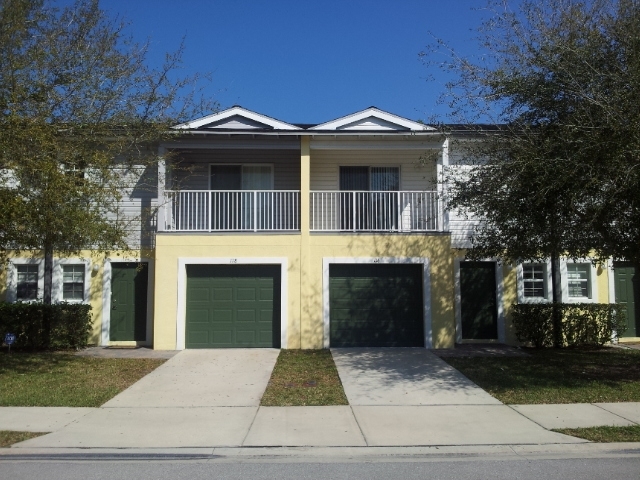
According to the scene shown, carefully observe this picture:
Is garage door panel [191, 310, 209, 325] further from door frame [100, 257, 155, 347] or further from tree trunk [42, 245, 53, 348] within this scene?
tree trunk [42, 245, 53, 348]

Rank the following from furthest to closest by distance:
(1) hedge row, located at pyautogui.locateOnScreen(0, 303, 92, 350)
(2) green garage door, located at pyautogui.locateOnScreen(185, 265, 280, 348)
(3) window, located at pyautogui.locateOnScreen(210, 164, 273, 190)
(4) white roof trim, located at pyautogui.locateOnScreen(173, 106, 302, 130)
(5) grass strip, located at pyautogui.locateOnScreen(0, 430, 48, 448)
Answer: (3) window, located at pyautogui.locateOnScreen(210, 164, 273, 190), (4) white roof trim, located at pyautogui.locateOnScreen(173, 106, 302, 130), (2) green garage door, located at pyautogui.locateOnScreen(185, 265, 280, 348), (1) hedge row, located at pyautogui.locateOnScreen(0, 303, 92, 350), (5) grass strip, located at pyautogui.locateOnScreen(0, 430, 48, 448)

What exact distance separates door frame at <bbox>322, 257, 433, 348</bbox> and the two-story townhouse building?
31 millimetres

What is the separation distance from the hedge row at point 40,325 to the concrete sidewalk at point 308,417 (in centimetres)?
374

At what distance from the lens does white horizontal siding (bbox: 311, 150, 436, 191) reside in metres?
15.6

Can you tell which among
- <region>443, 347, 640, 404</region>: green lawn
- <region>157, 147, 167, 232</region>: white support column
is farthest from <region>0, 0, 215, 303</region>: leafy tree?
<region>443, 347, 640, 404</region>: green lawn

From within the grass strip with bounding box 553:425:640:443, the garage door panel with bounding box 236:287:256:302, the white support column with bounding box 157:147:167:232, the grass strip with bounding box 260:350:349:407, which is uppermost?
the white support column with bounding box 157:147:167:232

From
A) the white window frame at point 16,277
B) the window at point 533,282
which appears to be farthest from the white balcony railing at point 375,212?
the white window frame at point 16,277

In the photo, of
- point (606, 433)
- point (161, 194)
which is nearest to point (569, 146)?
→ point (606, 433)

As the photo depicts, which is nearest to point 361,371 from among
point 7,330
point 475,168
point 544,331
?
point 475,168

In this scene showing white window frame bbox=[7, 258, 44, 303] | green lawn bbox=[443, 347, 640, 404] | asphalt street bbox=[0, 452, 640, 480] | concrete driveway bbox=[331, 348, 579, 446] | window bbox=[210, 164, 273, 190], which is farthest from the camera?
window bbox=[210, 164, 273, 190]

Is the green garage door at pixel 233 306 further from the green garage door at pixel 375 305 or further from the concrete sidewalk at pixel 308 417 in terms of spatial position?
the concrete sidewalk at pixel 308 417

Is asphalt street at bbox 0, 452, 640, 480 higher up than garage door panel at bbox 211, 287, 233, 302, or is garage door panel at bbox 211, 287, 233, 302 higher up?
garage door panel at bbox 211, 287, 233, 302

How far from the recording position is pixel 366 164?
15805 mm

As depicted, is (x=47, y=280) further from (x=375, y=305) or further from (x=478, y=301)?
(x=478, y=301)
